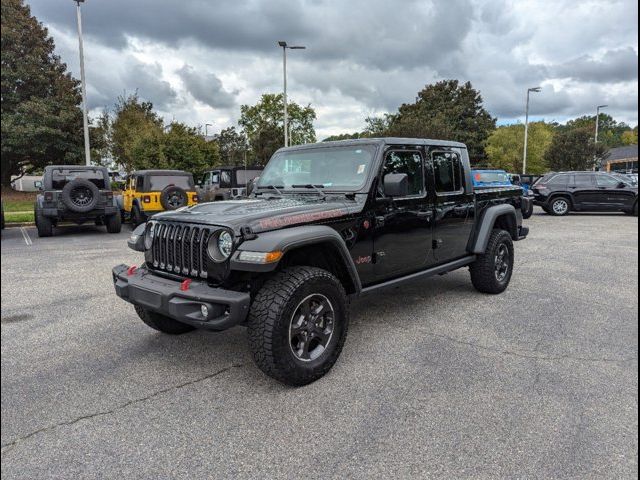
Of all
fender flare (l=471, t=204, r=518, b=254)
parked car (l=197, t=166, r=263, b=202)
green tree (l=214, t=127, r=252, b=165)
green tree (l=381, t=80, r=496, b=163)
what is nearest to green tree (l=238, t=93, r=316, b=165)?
green tree (l=214, t=127, r=252, b=165)

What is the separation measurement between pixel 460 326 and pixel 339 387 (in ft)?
5.94

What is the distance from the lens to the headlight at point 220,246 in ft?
10.4

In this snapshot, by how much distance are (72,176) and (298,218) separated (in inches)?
350

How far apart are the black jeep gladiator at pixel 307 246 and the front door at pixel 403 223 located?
0.01 metres

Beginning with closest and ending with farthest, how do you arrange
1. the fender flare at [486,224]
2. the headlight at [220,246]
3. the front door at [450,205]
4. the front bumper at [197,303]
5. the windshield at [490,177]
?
the front bumper at [197,303], the headlight at [220,246], the front door at [450,205], the fender flare at [486,224], the windshield at [490,177]

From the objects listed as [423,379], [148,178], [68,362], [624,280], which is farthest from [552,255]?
[148,178]

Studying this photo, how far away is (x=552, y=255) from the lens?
342 inches

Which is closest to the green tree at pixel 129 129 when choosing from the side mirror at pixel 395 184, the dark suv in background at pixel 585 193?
the dark suv in background at pixel 585 193

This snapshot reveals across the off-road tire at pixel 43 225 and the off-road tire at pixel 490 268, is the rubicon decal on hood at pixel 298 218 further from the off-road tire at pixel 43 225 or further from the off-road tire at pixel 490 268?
the off-road tire at pixel 43 225

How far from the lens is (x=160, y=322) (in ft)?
13.6

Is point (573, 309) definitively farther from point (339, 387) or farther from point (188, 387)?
point (188, 387)

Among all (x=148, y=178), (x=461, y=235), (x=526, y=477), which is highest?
(x=148, y=178)

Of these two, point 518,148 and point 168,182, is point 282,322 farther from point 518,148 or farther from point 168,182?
point 518,148

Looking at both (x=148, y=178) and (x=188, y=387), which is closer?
(x=188, y=387)
